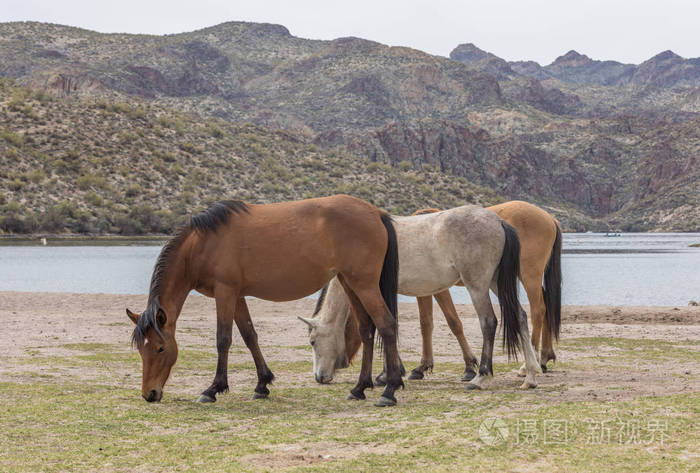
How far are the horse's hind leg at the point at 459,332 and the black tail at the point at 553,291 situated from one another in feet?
4.73

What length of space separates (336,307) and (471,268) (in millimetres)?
1726

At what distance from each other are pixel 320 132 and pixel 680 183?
6223cm

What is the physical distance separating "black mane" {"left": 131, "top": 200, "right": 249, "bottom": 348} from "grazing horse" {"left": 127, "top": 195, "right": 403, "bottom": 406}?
1cm

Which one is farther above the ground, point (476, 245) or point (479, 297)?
point (476, 245)

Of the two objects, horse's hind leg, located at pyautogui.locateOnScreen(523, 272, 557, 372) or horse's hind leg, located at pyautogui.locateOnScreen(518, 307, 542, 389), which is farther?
horse's hind leg, located at pyautogui.locateOnScreen(523, 272, 557, 372)

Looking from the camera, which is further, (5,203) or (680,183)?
(680,183)

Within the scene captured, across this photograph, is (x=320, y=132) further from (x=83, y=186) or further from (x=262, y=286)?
(x=262, y=286)

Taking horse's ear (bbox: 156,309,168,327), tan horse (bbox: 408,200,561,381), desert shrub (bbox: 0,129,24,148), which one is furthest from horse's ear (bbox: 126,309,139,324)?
desert shrub (bbox: 0,129,24,148)

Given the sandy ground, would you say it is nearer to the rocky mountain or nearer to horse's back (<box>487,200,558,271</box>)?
horse's back (<box>487,200,558,271</box>)

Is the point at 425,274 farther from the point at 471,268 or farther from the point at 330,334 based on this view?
the point at 330,334

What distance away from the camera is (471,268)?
8.50m

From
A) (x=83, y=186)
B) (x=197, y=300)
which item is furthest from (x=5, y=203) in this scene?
(x=197, y=300)

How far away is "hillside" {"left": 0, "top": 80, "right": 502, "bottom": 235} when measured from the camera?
5475cm

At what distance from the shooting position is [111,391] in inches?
314
